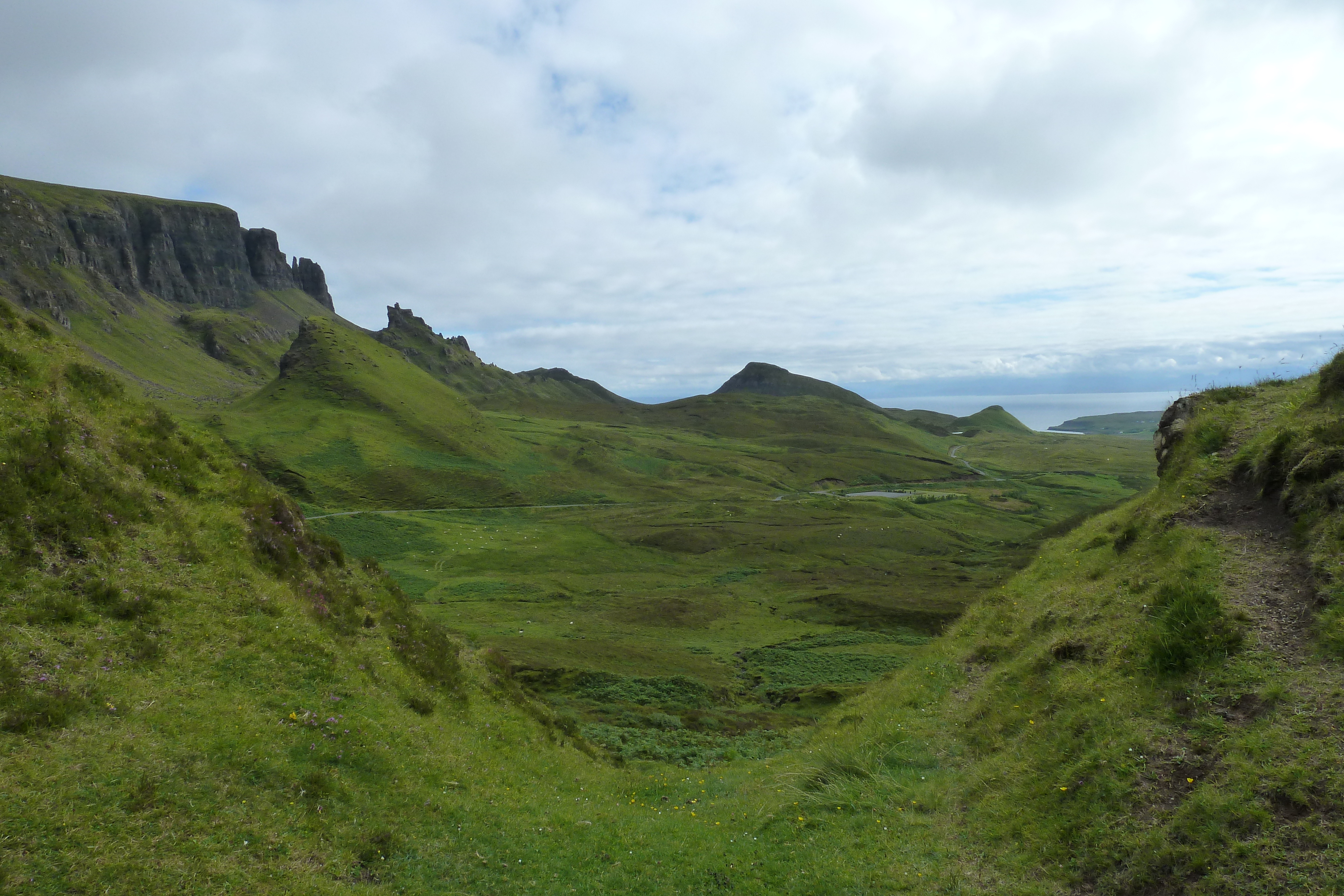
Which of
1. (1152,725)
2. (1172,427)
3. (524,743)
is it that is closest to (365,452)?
(524,743)

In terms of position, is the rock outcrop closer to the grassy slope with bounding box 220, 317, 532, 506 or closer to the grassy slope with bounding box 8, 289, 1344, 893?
the grassy slope with bounding box 8, 289, 1344, 893

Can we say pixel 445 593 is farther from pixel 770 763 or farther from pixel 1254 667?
pixel 1254 667

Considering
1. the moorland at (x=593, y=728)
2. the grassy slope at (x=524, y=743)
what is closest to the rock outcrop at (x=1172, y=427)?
the moorland at (x=593, y=728)

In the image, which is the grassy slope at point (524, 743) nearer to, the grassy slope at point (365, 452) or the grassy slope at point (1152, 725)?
the grassy slope at point (1152, 725)

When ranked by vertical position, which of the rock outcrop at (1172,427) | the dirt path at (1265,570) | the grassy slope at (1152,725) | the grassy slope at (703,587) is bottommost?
the grassy slope at (703,587)

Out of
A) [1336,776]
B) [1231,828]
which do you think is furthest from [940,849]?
[1336,776]

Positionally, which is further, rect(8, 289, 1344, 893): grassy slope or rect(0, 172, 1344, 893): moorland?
rect(0, 172, 1344, 893): moorland

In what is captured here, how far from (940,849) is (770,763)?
492 inches

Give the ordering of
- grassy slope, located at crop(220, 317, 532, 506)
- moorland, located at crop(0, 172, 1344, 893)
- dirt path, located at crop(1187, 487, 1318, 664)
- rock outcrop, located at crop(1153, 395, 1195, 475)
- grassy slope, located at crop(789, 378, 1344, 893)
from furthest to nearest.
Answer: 1. grassy slope, located at crop(220, 317, 532, 506)
2. rock outcrop, located at crop(1153, 395, 1195, 475)
3. dirt path, located at crop(1187, 487, 1318, 664)
4. moorland, located at crop(0, 172, 1344, 893)
5. grassy slope, located at crop(789, 378, 1344, 893)

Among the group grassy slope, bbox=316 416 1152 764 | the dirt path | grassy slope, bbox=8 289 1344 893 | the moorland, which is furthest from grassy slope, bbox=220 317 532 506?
the dirt path

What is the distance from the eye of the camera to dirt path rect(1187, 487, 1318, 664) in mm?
15344

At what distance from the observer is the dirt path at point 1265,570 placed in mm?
15344

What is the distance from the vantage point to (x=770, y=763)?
2717 centimetres

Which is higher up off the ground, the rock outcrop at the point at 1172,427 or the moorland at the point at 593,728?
the rock outcrop at the point at 1172,427
